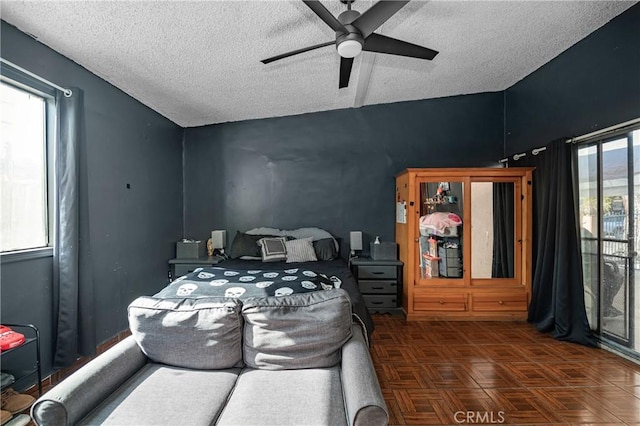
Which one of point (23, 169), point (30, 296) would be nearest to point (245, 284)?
point (30, 296)

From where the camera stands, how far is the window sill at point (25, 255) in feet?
7.03

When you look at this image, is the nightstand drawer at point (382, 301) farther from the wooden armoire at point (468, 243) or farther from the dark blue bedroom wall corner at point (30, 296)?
the dark blue bedroom wall corner at point (30, 296)

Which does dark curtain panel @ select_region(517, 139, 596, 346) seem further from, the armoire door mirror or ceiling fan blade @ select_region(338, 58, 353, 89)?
ceiling fan blade @ select_region(338, 58, 353, 89)

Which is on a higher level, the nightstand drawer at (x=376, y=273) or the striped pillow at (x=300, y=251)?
the striped pillow at (x=300, y=251)

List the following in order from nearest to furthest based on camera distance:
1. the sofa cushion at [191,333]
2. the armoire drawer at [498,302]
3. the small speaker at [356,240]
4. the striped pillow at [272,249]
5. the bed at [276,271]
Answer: the sofa cushion at [191,333]
the bed at [276,271]
the armoire drawer at [498,302]
the striped pillow at [272,249]
the small speaker at [356,240]

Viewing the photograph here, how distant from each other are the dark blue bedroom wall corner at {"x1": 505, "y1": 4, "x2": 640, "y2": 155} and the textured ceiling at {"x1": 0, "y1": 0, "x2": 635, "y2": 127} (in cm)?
13

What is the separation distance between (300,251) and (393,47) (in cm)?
253

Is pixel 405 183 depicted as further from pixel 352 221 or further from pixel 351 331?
pixel 351 331

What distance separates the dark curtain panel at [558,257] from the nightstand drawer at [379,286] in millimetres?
1471

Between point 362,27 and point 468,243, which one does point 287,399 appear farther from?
point 468,243

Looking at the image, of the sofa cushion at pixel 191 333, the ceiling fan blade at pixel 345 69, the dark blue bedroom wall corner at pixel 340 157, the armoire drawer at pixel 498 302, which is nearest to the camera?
the sofa cushion at pixel 191 333

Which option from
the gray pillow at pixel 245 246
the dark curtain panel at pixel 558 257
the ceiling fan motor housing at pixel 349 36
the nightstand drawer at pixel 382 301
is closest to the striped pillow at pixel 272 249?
the gray pillow at pixel 245 246

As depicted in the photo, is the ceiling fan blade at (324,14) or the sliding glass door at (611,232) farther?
the sliding glass door at (611,232)

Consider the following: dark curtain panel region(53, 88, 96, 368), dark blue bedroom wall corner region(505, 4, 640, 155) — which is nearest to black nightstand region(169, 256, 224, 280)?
dark curtain panel region(53, 88, 96, 368)
